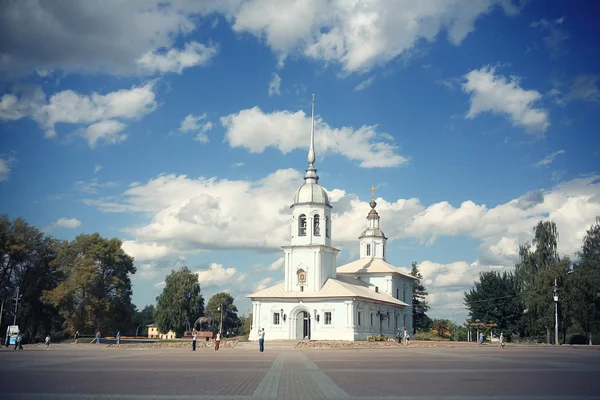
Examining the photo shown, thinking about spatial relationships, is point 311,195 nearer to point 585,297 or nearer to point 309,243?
point 309,243

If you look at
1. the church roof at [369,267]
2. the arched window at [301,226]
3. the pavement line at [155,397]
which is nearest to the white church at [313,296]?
the arched window at [301,226]

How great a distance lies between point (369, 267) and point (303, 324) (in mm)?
23042

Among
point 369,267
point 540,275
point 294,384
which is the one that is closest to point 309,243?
point 369,267

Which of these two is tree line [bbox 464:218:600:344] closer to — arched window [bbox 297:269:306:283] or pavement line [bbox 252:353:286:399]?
arched window [bbox 297:269:306:283]

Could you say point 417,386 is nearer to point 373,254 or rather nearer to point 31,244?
point 31,244

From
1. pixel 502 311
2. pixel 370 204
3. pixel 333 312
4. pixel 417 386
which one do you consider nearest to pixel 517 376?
pixel 417 386

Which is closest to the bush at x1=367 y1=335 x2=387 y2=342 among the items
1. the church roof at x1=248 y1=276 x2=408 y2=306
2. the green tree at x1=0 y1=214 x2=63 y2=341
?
the church roof at x1=248 y1=276 x2=408 y2=306

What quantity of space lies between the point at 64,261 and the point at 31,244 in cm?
469

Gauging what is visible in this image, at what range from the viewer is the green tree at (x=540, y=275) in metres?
63.1

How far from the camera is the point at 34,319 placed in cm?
6631

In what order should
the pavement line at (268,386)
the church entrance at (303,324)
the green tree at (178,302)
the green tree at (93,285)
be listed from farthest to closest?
1. the green tree at (178,302)
2. the church entrance at (303,324)
3. the green tree at (93,285)
4. the pavement line at (268,386)

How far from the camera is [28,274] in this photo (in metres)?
64.2

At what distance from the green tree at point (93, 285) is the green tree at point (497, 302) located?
4725 centimetres

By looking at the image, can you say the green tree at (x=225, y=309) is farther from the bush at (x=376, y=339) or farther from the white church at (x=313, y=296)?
the bush at (x=376, y=339)
